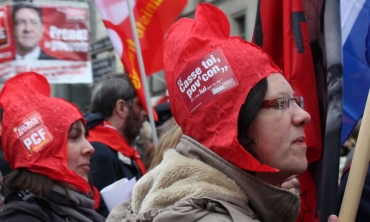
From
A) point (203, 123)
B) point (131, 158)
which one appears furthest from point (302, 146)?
point (131, 158)

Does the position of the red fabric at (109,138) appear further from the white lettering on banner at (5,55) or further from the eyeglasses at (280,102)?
the white lettering on banner at (5,55)

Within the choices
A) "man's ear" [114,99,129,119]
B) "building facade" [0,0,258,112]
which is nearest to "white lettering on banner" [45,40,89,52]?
"man's ear" [114,99,129,119]

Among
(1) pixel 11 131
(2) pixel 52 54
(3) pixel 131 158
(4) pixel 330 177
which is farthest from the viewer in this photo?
(2) pixel 52 54

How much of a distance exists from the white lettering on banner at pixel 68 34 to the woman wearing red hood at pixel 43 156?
5.30 meters

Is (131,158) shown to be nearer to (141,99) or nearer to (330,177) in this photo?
(141,99)

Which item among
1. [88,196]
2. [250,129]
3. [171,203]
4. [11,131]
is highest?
[250,129]

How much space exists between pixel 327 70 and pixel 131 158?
2.34m

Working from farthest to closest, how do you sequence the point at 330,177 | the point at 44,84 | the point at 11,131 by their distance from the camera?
the point at 44,84 < the point at 11,131 < the point at 330,177

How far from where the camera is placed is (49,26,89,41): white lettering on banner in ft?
29.1

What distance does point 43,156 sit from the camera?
3.31m

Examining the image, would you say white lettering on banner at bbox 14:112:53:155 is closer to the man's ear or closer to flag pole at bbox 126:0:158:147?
flag pole at bbox 126:0:158:147

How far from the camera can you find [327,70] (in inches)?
97.5

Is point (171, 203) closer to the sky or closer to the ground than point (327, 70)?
closer to the ground

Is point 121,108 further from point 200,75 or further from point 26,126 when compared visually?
point 200,75
